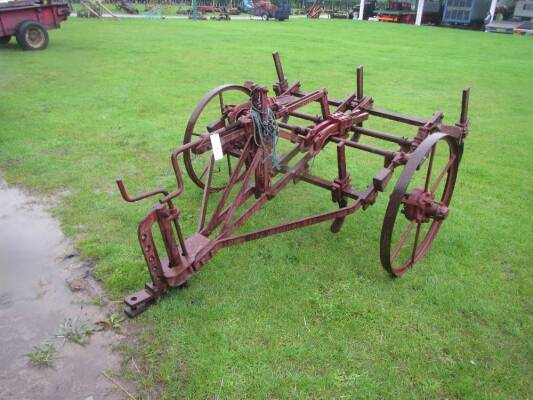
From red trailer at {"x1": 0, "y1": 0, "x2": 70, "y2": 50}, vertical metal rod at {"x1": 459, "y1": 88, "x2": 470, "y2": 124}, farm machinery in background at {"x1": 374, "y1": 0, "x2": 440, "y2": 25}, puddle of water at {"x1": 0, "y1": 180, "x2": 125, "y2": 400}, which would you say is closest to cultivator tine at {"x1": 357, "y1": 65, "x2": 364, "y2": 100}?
vertical metal rod at {"x1": 459, "y1": 88, "x2": 470, "y2": 124}

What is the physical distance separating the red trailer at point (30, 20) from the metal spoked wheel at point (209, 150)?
7.50 meters

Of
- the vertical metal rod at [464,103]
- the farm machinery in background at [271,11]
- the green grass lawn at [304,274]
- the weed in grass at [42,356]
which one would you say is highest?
the vertical metal rod at [464,103]

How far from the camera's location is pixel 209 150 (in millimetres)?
3896

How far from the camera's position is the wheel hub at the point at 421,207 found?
11.2 feet

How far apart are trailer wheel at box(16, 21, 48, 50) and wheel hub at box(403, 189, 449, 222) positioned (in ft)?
42.3

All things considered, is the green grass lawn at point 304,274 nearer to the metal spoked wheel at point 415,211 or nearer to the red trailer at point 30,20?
the metal spoked wheel at point 415,211

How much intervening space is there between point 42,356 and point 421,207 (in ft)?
9.72

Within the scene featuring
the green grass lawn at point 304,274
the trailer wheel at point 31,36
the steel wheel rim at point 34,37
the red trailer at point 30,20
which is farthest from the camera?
the steel wheel rim at point 34,37

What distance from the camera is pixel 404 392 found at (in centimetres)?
264

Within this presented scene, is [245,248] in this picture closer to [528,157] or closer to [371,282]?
[371,282]

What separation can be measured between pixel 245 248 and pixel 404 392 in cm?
181

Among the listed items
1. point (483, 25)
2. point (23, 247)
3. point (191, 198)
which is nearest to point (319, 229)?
point (191, 198)

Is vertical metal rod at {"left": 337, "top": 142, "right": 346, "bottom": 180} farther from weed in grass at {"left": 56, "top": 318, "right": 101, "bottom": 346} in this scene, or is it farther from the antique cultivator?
weed in grass at {"left": 56, "top": 318, "right": 101, "bottom": 346}

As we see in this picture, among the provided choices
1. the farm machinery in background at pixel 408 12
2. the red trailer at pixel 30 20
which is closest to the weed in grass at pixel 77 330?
the red trailer at pixel 30 20
